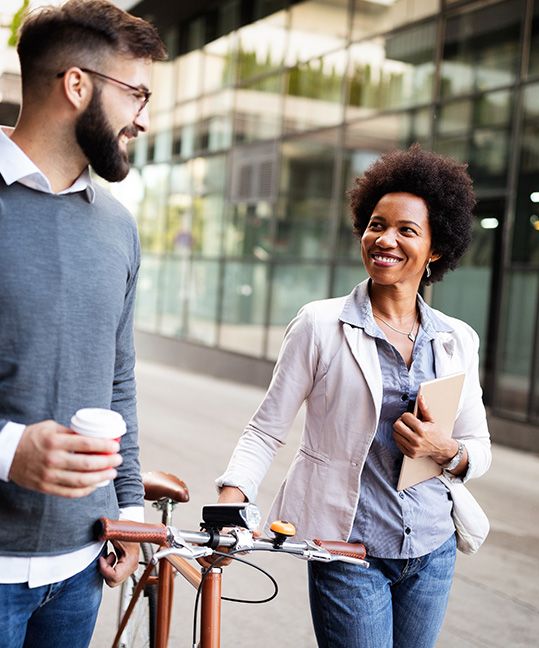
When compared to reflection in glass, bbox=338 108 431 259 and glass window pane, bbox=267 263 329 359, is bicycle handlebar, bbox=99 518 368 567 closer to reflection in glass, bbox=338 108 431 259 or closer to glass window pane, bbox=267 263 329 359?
reflection in glass, bbox=338 108 431 259

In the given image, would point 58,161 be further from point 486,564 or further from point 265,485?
point 265,485

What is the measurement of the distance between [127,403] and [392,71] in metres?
12.8

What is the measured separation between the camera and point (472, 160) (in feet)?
39.9

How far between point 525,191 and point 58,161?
1012 centimetres

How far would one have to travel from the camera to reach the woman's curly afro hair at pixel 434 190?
2.74 metres

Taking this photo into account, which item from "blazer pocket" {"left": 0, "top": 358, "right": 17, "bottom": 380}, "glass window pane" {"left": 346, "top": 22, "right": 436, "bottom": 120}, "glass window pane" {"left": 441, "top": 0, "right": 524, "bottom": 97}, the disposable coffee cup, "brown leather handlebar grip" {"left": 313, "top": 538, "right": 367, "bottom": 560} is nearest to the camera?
the disposable coffee cup

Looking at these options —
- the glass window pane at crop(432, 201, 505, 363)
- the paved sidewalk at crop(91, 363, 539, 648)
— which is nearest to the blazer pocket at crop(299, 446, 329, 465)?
the paved sidewalk at crop(91, 363, 539, 648)

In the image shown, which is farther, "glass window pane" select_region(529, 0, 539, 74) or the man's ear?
"glass window pane" select_region(529, 0, 539, 74)

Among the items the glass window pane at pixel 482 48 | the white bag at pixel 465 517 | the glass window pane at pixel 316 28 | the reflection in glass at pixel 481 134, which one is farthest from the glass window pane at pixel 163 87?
the white bag at pixel 465 517

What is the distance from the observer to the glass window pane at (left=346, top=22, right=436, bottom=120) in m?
13.3

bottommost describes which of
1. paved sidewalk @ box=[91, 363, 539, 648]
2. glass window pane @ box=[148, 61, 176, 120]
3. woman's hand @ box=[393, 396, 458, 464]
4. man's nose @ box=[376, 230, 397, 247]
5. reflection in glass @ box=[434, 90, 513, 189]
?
paved sidewalk @ box=[91, 363, 539, 648]

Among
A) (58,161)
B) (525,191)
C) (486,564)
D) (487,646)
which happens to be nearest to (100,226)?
(58,161)

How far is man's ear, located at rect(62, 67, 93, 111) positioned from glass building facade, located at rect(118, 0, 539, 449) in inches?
389

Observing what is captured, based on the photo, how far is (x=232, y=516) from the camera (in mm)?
2059
